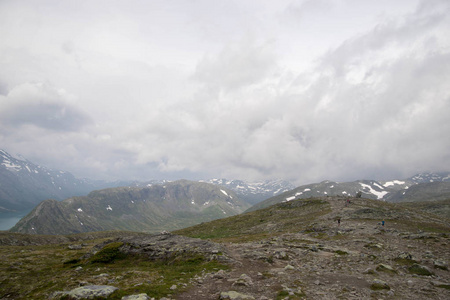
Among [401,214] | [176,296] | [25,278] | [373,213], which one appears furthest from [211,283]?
[401,214]

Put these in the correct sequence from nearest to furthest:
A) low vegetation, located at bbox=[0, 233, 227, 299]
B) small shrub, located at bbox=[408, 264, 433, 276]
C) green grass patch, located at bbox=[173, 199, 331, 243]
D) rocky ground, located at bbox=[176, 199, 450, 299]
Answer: rocky ground, located at bbox=[176, 199, 450, 299], low vegetation, located at bbox=[0, 233, 227, 299], small shrub, located at bbox=[408, 264, 433, 276], green grass patch, located at bbox=[173, 199, 331, 243]

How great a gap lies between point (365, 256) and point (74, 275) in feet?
101

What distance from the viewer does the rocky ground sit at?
13590 millimetres

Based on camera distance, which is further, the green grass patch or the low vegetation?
the green grass patch

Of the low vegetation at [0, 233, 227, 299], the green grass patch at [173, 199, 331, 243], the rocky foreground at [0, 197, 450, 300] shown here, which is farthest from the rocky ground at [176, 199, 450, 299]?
the green grass patch at [173, 199, 331, 243]

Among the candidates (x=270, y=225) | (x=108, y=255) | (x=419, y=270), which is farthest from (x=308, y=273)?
(x=270, y=225)

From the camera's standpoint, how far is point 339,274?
17578mm

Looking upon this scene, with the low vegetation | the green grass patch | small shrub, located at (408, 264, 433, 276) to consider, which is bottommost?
the green grass patch

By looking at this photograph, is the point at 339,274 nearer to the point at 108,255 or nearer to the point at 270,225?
the point at 108,255

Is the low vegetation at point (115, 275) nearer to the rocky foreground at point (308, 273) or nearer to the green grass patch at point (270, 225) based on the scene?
the rocky foreground at point (308, 273)

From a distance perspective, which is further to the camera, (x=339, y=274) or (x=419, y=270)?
(x=419, y=270)

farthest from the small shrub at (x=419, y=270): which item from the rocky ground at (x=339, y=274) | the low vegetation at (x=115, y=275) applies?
the low vegetation at (x=115, y=275)

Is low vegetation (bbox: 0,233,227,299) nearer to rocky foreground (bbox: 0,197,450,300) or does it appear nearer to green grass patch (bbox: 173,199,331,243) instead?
rocky foreground (bbox: 0,197,450,300)

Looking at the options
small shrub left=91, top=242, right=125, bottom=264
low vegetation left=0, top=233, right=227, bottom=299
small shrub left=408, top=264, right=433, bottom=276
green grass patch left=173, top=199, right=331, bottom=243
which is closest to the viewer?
low vegetation left=0, top=233, right=227, bottom=299
